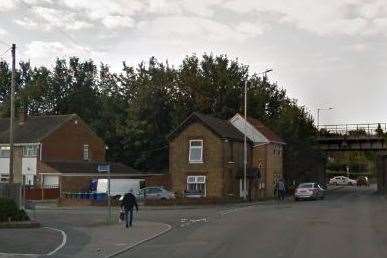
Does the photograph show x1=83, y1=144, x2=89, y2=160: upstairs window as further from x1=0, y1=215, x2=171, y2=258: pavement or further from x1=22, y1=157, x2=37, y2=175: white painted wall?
x1=0, y1=215, x2=171, y2=258: pavement

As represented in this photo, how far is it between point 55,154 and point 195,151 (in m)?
15.5

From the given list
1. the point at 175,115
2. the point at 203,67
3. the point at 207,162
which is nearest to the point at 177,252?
the point at 207,162

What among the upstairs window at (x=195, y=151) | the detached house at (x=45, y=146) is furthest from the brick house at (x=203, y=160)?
the detached house at (x=45, y=146)

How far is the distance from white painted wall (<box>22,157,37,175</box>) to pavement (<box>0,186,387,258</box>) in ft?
101

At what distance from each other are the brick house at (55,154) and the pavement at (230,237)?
2783 centimetres

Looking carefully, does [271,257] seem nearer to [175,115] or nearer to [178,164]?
[178,164]

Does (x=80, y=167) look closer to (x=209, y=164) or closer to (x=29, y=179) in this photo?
(x=29, y=179)

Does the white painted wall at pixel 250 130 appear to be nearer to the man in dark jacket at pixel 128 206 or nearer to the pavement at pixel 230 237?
the pavement at pixel 230 237

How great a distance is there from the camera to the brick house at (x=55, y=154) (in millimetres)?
61250

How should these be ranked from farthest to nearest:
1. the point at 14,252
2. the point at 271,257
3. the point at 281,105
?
1. the point at 281,105
2. the point at 14,252
3. the point at 271,257

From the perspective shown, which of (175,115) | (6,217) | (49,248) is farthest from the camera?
(175,115)

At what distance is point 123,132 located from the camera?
73688 millimetres

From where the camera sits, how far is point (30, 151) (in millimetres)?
64375

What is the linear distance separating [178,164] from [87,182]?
9153mm
